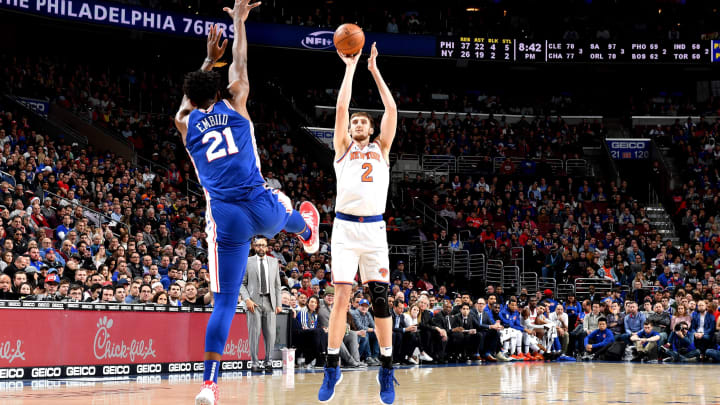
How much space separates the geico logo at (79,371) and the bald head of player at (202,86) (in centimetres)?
651

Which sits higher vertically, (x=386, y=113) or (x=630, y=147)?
(x=630, y=147)

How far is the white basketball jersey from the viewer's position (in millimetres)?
7457

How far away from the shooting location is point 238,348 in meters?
13.9

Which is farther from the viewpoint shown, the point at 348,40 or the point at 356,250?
the point at 348,40

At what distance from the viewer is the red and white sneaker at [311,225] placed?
25.8ft

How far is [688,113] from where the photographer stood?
34.6 m

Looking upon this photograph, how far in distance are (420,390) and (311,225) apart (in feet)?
8.40

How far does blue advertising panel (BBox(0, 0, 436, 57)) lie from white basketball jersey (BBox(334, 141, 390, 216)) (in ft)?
61.7

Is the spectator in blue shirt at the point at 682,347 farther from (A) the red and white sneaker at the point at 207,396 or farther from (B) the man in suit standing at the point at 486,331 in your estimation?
(A) the red and white sneaker at the point at 207,396

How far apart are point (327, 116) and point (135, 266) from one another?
18020 millimetres

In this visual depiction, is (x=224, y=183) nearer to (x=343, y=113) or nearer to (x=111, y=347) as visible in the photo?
(x=343, y=113)

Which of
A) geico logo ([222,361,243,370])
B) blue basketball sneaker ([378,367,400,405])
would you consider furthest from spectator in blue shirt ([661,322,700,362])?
blue basketball sneaker ([378,367,400,405])

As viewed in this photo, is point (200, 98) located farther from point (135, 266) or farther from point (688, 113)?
point (688, 113)

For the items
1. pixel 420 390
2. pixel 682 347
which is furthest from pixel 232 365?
pixel 682 347
